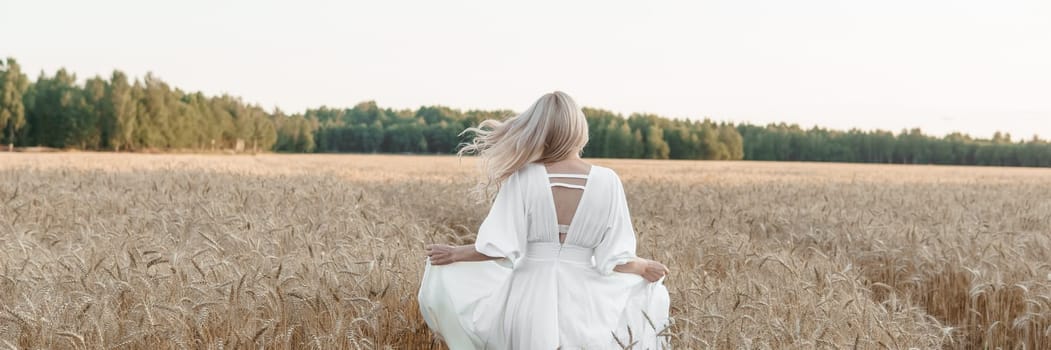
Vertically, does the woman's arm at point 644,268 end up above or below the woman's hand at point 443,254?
below

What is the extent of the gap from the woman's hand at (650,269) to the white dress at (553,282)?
4 centimetres

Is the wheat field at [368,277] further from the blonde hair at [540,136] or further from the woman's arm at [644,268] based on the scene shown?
the blonde hair at [540,136]

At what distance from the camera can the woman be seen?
3.69m

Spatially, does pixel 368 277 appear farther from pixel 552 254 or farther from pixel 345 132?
pixel 345 132

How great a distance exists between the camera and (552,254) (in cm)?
379

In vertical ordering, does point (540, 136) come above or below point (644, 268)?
above

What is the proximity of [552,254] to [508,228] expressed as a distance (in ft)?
0.77

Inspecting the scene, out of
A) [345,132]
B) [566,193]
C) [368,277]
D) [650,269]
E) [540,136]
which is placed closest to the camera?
[540,136]

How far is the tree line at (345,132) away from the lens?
270ft

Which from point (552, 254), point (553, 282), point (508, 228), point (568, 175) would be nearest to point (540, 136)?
point (568, 175)

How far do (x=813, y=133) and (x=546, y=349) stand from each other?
370 ft

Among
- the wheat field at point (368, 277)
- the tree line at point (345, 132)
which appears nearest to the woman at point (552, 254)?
the wheat field at point (368, 277)

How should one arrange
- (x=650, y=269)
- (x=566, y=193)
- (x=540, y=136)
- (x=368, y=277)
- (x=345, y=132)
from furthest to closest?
1. (x=345, y=132)
2. (x=368, y=277)
3. (x=650, y=269)
4. (x=566, y=193)
5. (x=540, y=136)

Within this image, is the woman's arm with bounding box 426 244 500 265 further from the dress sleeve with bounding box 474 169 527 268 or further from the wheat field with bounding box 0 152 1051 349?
the wheat field with bounding box 0 152 1051 349
